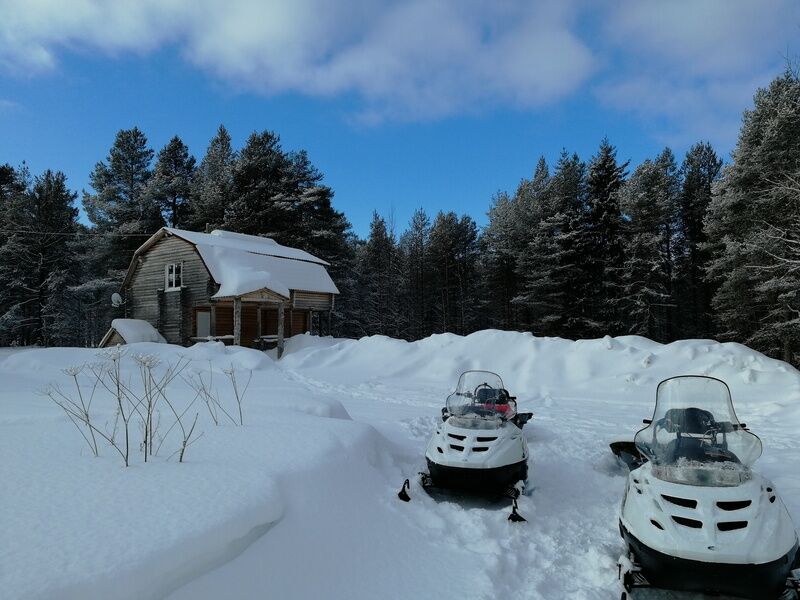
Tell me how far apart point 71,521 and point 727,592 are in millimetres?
4159

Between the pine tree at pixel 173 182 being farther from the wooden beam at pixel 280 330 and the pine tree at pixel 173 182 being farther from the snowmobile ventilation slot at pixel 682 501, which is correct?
the snowmobile ventilation slot at pixel 682 501

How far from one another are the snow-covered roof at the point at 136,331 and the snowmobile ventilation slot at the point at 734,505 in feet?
77.8

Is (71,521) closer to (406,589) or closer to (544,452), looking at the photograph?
(406,589)

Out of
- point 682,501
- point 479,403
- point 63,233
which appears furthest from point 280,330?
point 63,233

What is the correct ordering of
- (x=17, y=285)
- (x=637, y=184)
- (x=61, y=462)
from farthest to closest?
(x=17, y=285) < (x=637, y=184) < (x=61, y=462)

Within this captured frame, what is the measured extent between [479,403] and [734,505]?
3527 millimetres

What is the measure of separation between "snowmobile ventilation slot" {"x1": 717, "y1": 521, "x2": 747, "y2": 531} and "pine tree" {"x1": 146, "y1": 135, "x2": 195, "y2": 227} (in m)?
38.6

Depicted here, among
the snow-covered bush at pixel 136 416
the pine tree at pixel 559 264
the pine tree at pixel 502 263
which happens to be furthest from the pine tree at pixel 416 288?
the snow-covered bush at pixel 136 416

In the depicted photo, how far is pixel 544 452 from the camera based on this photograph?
6.85 metres

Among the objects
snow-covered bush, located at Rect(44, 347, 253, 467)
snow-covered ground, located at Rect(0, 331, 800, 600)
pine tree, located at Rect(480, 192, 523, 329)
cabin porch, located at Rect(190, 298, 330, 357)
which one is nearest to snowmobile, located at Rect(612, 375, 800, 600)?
snow-covered ground, located at Rect(0, 331, 800, 600)

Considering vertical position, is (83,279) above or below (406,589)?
above

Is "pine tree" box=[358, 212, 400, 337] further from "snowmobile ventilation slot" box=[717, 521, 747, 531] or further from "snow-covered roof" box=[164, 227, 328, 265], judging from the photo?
"snowmobile ventilation slot" box=[717, 521, 747, 531]

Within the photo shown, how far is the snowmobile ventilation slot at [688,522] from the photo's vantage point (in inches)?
119

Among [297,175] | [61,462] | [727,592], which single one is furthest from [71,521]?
[297,175]
